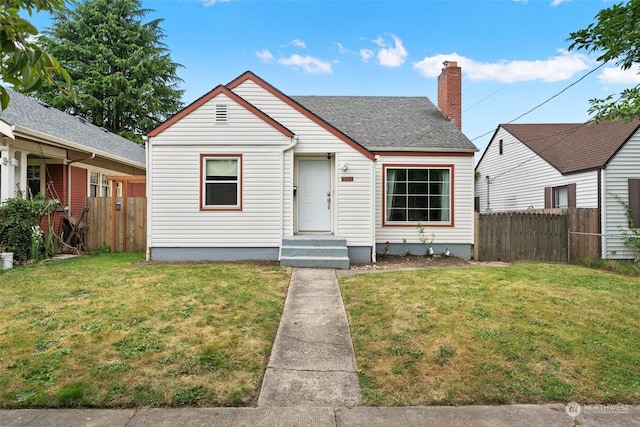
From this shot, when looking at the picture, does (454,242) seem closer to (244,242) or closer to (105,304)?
(244,242)

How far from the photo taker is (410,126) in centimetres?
1232

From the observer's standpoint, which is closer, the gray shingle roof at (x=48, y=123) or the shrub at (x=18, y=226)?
the shrub at (x=18, y=226)

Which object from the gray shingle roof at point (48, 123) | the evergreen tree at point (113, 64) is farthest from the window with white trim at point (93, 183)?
the evergreen tree at point (113, 64)

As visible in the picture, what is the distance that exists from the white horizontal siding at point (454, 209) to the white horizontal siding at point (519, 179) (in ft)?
14.7

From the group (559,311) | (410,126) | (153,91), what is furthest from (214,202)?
(153,91)

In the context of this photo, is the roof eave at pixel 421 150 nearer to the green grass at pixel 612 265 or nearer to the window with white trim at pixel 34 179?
the green grass at pixel 612 265

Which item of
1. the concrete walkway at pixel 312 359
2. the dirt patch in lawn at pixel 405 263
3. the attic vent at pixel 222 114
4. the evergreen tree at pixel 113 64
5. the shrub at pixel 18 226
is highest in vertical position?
the evergreen tree at pixel 113 64

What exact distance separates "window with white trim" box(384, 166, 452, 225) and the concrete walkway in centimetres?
555

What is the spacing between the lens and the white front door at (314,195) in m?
10.7

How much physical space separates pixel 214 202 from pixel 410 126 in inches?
265

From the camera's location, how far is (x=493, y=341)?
439 cm

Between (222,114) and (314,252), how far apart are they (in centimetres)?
426

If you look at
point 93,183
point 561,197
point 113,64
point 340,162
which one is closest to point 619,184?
point 561,197

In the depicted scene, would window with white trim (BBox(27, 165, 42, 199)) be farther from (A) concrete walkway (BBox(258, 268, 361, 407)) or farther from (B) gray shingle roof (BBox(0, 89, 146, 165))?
(A) concrete walkway (BBox(258, 268, 361, 407))
